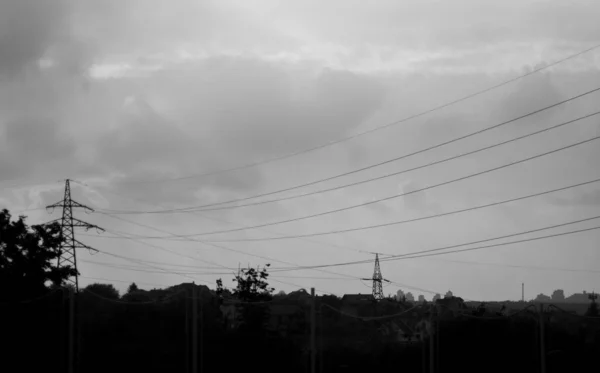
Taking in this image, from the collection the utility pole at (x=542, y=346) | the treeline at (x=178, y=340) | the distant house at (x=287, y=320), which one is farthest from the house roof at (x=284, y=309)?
the utility pole at (x=542, y=346)

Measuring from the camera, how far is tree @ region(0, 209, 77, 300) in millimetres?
35750

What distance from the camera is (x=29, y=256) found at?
38531mm

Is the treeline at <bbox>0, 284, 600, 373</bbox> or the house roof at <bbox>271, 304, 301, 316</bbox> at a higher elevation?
the house roof at <bbox>271, 304, 301, 316</bbox>

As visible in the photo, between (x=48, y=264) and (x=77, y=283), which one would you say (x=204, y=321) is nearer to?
(x=48, y=264)

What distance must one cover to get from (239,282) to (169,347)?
14.9 m

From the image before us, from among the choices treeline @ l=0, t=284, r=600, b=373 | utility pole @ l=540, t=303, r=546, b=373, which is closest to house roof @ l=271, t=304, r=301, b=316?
treeline @ l=0, t=284, r=600, b=373

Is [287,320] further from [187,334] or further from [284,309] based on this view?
[187,334]

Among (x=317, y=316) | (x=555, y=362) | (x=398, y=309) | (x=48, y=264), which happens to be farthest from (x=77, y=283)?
(x=555, y=362)

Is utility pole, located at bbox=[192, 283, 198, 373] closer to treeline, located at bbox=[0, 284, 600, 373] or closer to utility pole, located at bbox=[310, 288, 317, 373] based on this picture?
treeline, located at bbox=[0, 284, 600, 373]

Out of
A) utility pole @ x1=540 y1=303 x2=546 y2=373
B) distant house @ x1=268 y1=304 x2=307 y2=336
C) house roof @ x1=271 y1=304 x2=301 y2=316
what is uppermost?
house roof @ x1=271 y1=304 x2=301 y2=316

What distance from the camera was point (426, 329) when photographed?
24766 mm

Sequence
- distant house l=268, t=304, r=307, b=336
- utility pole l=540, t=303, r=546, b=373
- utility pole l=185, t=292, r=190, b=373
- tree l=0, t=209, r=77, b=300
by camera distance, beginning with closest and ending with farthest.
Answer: utility pole l=185, t=292, r=190, b=373 < distant house l=268, t=304, r=307, b=336 < utility pole l=540, t=303, r=546, b=373 < tree l=0, t=209, r=77, b=300

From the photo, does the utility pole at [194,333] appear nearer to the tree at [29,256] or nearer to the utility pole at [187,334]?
the utility pole at [187,334]

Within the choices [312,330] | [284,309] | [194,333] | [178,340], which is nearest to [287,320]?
[284,309]
